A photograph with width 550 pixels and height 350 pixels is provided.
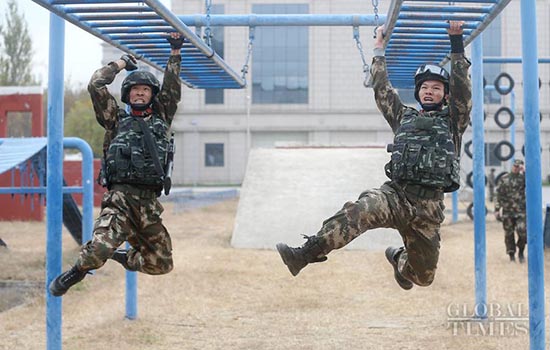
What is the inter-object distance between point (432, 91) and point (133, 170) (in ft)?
6.34

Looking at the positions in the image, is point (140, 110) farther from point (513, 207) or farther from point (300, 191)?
point (300, 191)

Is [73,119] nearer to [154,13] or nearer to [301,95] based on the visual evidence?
[301,95]

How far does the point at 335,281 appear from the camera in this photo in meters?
7.71

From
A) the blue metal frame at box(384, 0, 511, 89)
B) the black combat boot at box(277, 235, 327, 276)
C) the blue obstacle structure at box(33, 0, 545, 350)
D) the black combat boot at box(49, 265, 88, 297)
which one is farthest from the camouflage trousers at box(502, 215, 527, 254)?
the black combat boot at box(49, 265, 88, 297)

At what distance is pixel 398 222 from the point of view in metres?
3.63

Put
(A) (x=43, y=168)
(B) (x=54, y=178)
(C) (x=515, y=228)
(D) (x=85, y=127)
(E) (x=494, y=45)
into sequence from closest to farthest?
(B) (x=54, y=178) < (C) (x=515, y=228) < (A) (x=43, y=168) < (E) (x=494, y=45) < (D) (x=85, y=127)

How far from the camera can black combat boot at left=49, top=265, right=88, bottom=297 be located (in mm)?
3716

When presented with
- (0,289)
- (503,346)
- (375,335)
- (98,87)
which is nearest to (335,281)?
(375,335)

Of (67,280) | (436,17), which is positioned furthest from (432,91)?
(67,280)

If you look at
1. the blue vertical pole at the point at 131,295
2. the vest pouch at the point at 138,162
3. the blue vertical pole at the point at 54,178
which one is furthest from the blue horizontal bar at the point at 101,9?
the blue vertical pole at the point at 131,295

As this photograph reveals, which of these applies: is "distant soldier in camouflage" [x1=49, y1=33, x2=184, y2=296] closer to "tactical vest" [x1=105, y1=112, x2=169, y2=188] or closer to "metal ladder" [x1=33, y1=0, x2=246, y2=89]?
"tactical vest" [x1=105, y1=112, x2=169, y2=188]

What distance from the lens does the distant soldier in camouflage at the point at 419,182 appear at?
137 inches

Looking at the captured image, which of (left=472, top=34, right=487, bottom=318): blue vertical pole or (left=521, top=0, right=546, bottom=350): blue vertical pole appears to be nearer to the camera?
(left=521, top=0, right=546, bottom=350): blue vertical pole

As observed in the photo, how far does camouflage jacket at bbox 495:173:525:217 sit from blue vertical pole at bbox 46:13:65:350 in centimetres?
685
